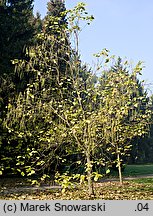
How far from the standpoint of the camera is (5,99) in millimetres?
18297

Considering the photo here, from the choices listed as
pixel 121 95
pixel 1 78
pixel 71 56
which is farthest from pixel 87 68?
pixel 1 78

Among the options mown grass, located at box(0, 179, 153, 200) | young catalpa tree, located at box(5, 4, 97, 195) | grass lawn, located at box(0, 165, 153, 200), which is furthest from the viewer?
grass lawn, located at box(0, 165, 153, 200)

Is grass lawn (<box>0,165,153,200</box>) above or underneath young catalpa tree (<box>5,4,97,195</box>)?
underneath

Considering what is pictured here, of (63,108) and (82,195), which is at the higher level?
(63,108)

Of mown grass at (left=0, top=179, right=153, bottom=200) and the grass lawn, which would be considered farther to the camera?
the grass lawn

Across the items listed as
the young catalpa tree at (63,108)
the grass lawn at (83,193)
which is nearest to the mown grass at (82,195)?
the grass lawn at (83,193)

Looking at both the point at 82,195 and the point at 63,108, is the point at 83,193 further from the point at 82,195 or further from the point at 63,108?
the point at 63,108

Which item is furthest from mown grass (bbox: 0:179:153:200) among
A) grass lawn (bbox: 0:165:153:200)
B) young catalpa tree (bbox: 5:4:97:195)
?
young catalpa tree (bbox: 5:4:97:195)

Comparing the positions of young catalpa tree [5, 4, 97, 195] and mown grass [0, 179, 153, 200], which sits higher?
young catalpa tree [5, 4, 97, 195]

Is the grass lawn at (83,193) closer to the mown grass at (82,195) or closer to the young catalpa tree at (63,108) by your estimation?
the mown grass at (82,195)

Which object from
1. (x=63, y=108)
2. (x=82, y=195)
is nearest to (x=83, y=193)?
(x=82, y=195)

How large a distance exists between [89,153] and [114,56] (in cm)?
319

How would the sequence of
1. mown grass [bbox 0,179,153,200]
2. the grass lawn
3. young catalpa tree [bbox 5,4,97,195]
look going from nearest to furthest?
young catalpa tree [bbox 5,4,97,195]
mown grass [bbox 0,179,153,200]
the grass lawn

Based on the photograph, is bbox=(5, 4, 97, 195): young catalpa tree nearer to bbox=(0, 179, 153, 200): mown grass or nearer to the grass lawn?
bbox=(0, 179, 153, 200): mown grass
